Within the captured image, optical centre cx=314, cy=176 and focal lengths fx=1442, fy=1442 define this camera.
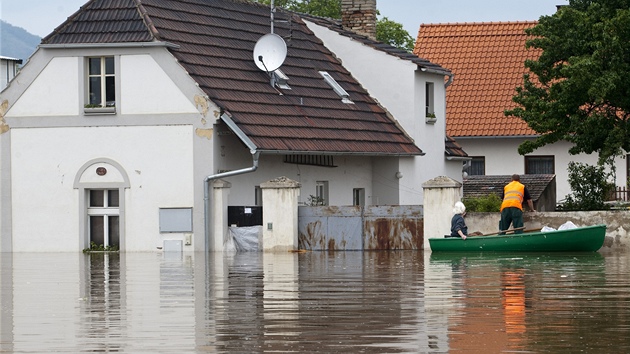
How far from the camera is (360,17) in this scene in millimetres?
50938

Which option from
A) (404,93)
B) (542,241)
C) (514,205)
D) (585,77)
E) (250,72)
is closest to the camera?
(542,241)

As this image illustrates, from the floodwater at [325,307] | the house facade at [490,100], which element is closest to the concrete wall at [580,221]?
the floodwater at [325,307]

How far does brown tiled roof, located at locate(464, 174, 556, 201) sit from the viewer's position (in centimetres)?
4679

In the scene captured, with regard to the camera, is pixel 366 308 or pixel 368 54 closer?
pixel 366 308

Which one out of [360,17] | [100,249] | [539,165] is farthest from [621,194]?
[100,249]

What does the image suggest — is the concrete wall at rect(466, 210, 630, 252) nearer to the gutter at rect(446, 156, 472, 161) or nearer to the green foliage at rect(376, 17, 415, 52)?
the gutter at rect(446, 156, 472, 161)

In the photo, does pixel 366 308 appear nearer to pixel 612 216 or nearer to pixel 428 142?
pixel 612 216

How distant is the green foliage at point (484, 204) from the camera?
4216 centimetres

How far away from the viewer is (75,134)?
129 feet

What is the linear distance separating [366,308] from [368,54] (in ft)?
97.0

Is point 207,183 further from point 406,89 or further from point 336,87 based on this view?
point 406,89

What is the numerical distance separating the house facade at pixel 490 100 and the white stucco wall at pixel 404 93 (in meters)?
8.68

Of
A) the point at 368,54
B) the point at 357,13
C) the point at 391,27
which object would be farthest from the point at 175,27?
the point at 391,27

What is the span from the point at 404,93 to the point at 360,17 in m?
5.87
